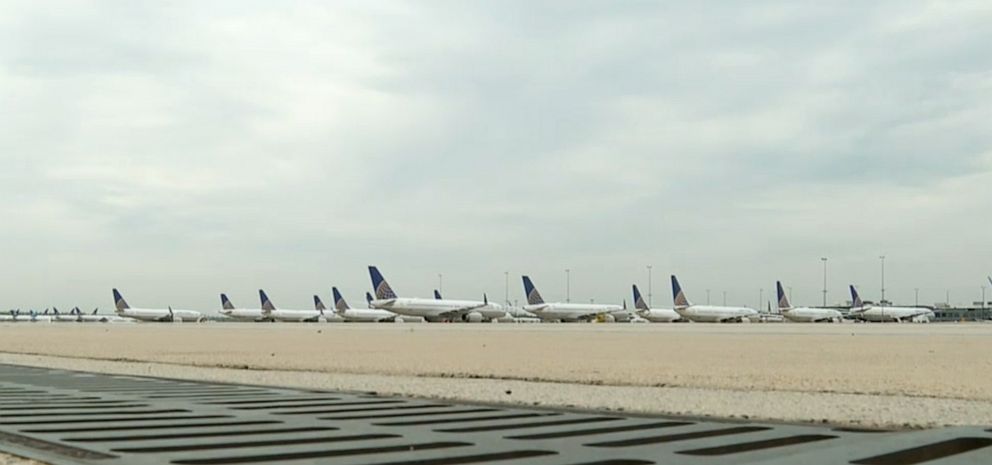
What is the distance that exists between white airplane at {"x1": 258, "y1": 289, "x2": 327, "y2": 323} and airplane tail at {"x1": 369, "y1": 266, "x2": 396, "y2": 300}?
1288 inches

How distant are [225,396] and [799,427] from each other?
11108 millimetres

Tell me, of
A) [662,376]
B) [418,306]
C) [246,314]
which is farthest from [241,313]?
[662,376]

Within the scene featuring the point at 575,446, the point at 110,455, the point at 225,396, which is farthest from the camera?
the point at 225,396

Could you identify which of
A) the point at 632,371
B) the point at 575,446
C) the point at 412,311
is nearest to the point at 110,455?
the point at 575,446

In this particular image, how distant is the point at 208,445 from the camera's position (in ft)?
37.0

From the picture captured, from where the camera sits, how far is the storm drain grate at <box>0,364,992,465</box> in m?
10.4

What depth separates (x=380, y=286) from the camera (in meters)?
138

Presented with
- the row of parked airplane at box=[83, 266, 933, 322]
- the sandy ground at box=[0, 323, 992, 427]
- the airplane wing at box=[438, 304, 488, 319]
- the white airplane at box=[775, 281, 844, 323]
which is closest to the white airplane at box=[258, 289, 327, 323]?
the row of parked airplane at box=[83, 266, 933, 322]

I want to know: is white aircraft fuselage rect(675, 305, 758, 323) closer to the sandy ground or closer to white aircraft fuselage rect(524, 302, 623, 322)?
white aircraft fuselage rect(524, 302, 623, 322)

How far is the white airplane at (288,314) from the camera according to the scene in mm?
168925

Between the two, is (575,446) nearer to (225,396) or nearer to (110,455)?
(110,455)

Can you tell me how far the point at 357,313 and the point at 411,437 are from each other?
152646mm

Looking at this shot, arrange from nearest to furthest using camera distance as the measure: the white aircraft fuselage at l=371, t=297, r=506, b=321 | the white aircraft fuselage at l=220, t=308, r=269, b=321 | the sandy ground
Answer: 1. the sandy ground
2. the white aircraft fuselage at l=371, t=297, r=506, b=321
3. the white aircraft fuselage at l=220, t=308, r=269, b=321

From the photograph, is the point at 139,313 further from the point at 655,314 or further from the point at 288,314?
the point at 655,314
